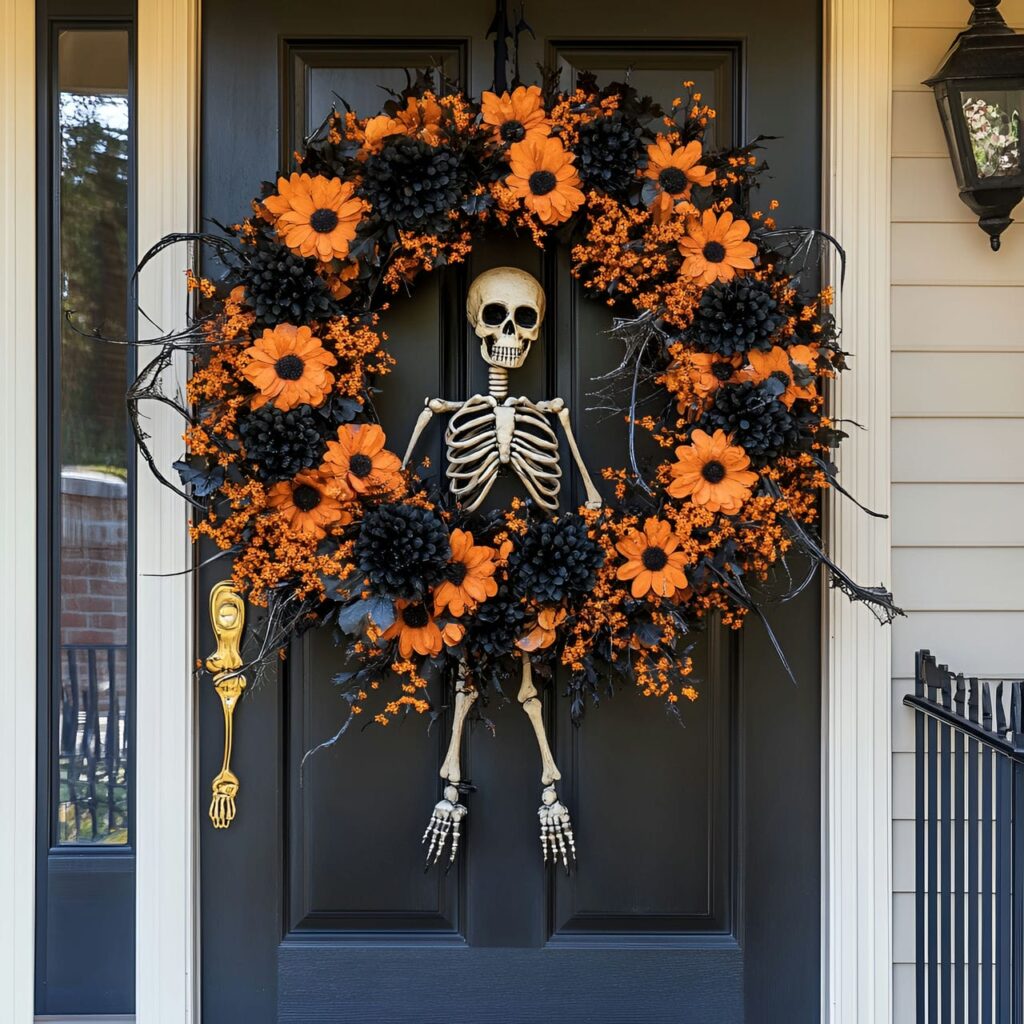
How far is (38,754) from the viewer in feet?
6.12

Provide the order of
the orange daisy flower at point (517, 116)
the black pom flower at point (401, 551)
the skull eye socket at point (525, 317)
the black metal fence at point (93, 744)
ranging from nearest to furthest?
1. the black pom flower at point (401, 551)
2. the orange daisy flower at point (517, 116)
3. the skull eye socket at point (525, 317)
4. the black metal fence at point (93, 744)

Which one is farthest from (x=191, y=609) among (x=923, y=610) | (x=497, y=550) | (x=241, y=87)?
(x=923, y=610)

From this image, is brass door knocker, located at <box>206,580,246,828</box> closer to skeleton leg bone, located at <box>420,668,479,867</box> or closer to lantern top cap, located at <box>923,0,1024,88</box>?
skeleton leg bone, located at <box>420,668,479,867</box>

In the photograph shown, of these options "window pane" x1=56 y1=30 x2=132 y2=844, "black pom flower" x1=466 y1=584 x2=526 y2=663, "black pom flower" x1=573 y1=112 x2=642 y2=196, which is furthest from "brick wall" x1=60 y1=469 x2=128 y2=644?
"black pom flower" x1=573 y1=112 x2=642 y2=196

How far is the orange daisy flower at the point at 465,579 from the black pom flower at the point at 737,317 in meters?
0.55

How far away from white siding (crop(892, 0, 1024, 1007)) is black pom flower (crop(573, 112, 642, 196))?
0.57 meters

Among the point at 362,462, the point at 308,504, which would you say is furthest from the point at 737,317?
the point at 308,504

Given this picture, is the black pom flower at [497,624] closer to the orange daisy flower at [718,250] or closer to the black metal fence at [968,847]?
the orange daisy flower at [718,250]

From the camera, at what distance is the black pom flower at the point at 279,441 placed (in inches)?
63.7

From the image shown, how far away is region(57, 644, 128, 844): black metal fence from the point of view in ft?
6.17

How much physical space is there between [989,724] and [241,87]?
1.79m

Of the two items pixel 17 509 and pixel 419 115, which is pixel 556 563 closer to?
pixel 419 115

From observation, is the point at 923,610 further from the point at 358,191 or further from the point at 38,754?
the point at 38,754

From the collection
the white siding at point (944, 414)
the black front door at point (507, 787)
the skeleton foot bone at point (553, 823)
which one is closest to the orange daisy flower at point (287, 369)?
the black front door at point (507, 787)
